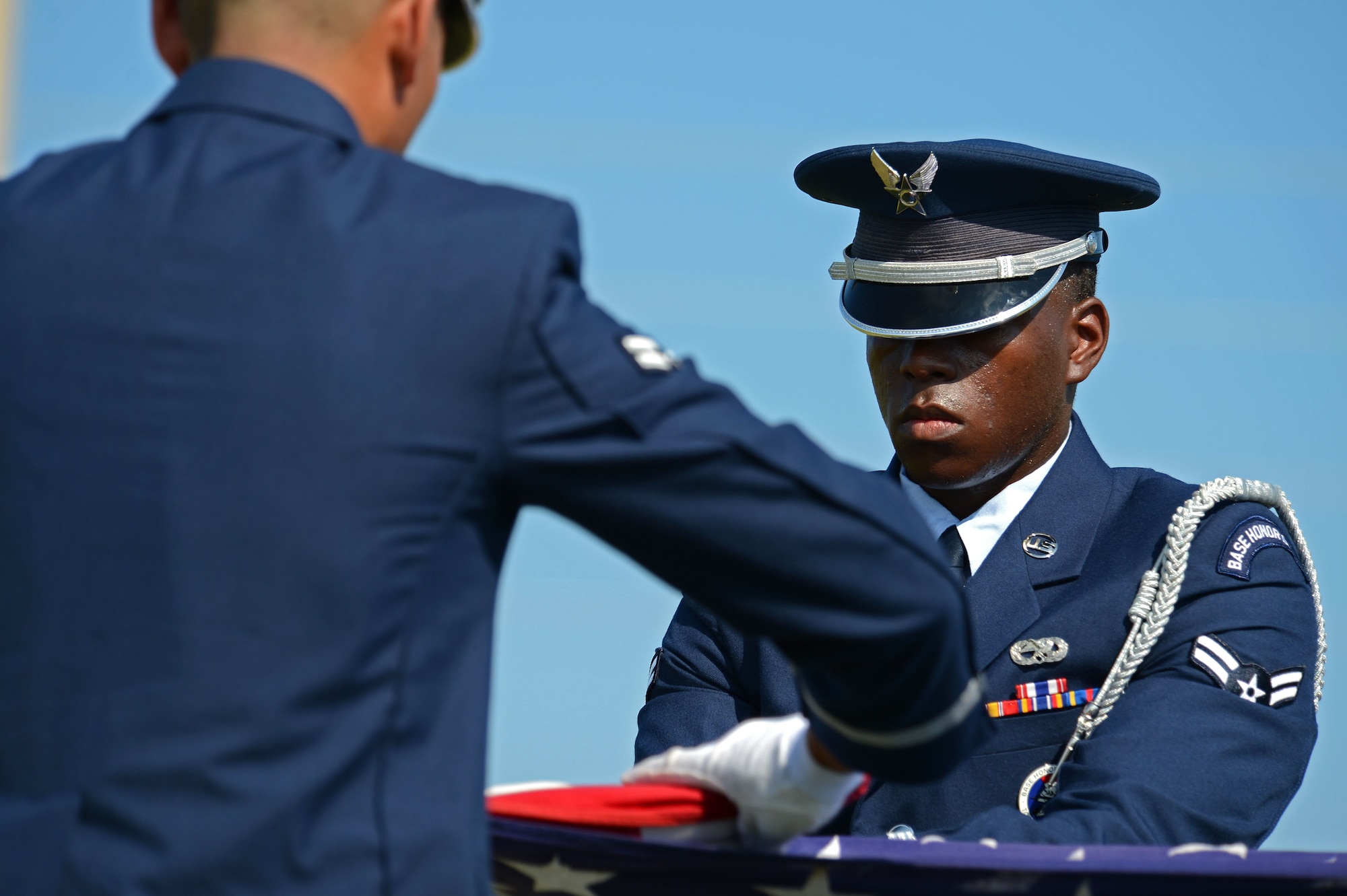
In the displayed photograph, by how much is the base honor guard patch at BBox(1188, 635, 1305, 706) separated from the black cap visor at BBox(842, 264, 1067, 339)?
0.85m

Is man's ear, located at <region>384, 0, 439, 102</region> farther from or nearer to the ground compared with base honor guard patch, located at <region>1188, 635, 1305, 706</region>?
farther from the ground

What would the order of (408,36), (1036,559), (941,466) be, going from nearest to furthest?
1. (408,36)
2. (1036,559)
3. (941,466)

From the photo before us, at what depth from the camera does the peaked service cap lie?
351 centimetres

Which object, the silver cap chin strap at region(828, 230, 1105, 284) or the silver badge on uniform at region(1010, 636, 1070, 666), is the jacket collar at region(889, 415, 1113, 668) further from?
the silver cap chin strap at region(828, 230, 1105, 284)

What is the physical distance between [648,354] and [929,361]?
6.72 feet

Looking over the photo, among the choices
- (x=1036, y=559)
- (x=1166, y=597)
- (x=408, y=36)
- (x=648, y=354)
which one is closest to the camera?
(x=648, y=354)

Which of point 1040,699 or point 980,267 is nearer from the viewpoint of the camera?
point 1040,699

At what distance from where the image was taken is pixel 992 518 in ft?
11.5

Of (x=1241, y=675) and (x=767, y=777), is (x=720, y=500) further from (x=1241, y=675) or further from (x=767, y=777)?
(x=1241, y=675)

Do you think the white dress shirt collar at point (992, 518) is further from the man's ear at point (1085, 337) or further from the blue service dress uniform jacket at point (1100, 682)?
the man's ear at point (1085, 337)

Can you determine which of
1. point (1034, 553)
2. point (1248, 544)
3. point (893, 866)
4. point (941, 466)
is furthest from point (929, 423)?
point (893, 866)

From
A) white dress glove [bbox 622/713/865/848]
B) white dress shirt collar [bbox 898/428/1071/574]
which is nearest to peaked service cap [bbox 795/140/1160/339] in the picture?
white dress shirt collar [bbox 898/428/1071/574]

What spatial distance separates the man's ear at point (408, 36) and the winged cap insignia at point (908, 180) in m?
2.09

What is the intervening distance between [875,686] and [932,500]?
204cm
